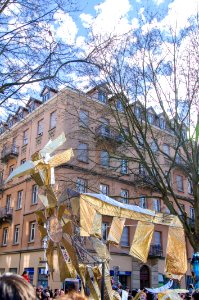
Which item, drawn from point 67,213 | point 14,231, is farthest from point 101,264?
point 14,231

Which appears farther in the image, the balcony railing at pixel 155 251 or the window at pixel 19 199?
the window at pixel 19 199

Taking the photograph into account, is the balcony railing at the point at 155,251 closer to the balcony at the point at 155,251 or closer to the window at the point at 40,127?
the balcony at the point at 155,251

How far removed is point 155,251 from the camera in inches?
1118

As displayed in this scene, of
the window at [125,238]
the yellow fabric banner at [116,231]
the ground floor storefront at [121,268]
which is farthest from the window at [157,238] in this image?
the yellow fabric banner at [116,231]

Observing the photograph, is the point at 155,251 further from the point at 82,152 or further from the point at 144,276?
the point at 82,152

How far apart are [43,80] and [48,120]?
66.4 feet

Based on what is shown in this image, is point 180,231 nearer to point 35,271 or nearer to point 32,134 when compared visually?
point 35,271

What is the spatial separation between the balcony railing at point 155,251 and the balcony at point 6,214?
38.0 feet

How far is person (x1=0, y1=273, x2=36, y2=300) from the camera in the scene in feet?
5.26

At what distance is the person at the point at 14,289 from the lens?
5.26ft

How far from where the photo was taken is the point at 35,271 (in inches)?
984

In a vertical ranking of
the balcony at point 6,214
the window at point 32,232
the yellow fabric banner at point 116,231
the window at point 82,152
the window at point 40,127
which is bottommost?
the yellow fabric banner at point 116,231

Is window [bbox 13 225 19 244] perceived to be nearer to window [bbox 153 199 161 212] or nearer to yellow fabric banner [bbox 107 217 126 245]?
window [bbox 153 199 161 212]

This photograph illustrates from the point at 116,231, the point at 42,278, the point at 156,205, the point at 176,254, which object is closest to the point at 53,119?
the point at 156,205
